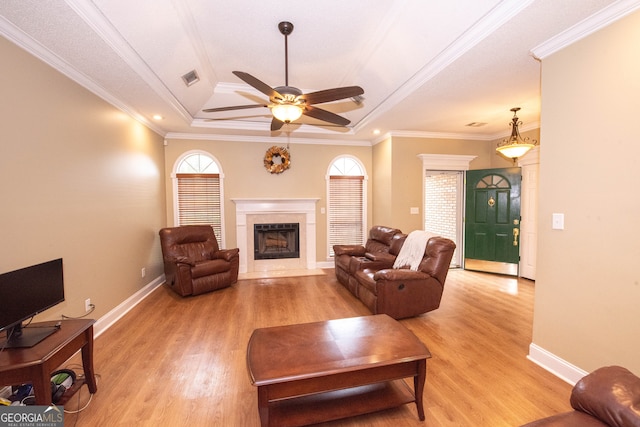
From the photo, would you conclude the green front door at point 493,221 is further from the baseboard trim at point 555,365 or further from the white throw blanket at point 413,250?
the baseboard trim at point 555,365

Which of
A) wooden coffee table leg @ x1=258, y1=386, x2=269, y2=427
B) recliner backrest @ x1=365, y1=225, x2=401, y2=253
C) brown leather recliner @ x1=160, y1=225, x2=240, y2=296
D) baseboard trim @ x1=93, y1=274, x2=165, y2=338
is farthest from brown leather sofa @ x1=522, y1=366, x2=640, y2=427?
brown leather recliner @ x1=160, y1=225, x2=240, y2=296

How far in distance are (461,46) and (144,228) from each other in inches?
186

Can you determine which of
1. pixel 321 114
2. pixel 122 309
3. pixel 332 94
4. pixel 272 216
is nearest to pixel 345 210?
pixel 272 216

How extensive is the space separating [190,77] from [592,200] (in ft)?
13.8

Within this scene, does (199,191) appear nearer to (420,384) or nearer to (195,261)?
(195,261)

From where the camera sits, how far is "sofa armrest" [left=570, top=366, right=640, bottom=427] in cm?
113

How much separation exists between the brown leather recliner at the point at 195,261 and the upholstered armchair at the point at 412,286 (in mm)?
2357

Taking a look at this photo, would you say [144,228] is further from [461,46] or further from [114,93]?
[461,46]

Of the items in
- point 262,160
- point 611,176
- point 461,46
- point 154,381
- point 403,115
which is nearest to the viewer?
point 611,176

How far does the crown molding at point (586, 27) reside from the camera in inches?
71.3

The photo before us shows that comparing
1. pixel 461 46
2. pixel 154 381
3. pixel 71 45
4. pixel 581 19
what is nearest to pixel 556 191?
pixel 581 19

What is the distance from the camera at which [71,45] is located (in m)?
2.27

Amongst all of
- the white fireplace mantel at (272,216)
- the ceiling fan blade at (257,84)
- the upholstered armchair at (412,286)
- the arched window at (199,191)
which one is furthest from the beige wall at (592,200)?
the arched window at (199,191)

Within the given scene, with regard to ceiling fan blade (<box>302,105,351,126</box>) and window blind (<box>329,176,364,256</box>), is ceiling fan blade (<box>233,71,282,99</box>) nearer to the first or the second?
ceiling fan blade (<box>302,105,351,126</box>)
